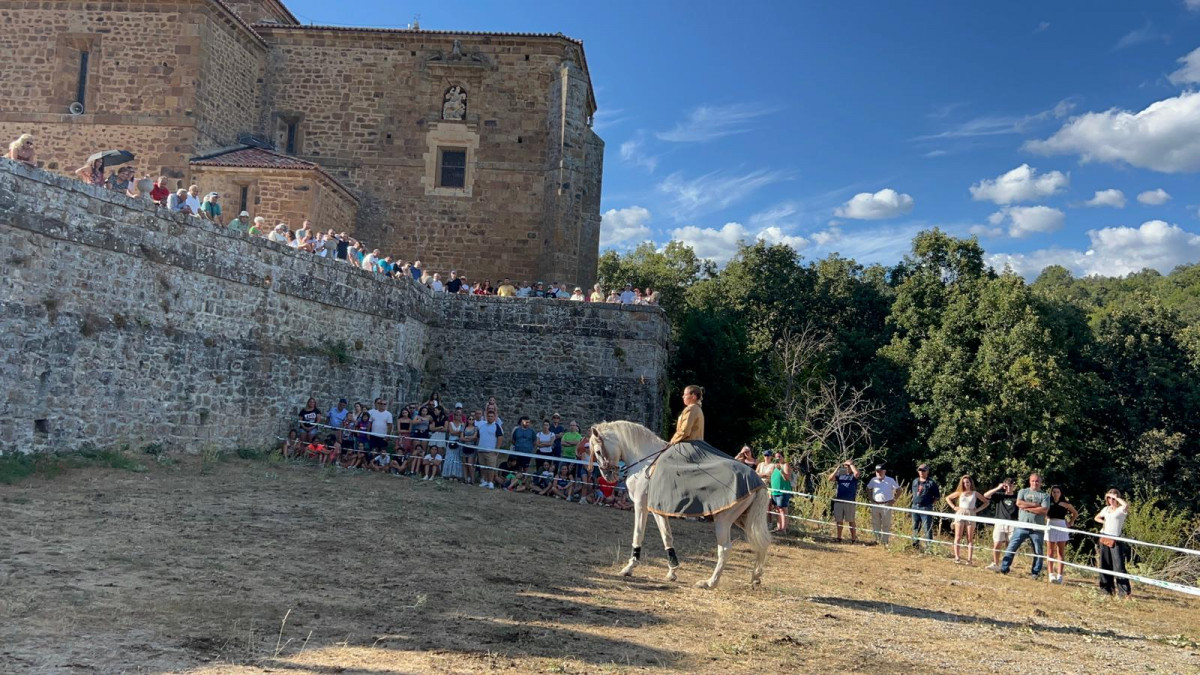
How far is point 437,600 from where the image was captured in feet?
25.6

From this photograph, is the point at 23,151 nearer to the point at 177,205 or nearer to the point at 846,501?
the point at 177,205

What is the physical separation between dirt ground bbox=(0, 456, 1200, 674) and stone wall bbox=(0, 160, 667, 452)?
1123 mm

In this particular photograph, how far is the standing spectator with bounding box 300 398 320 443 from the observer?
16031mm

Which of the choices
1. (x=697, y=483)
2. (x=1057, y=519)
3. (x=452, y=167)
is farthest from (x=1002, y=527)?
(x=452, y=167)

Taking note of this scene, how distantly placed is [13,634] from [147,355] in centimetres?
797

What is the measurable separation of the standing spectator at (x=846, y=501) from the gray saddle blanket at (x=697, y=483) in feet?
21.1

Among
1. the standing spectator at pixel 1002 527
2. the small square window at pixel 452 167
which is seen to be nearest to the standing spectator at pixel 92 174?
the small square window at pixel 452 167

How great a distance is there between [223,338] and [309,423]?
2220 mm

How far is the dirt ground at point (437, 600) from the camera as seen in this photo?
6262 mm

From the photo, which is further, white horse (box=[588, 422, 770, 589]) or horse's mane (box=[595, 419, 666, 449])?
horse's mane (box=[595, 419, 666, 449])

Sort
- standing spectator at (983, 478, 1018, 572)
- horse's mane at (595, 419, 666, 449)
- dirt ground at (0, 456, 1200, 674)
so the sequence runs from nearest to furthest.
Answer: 1. dirt ground at (0, 456, 1200, 674)
2. horse's mane at (595, 419, 666, 449)
3. standing spectator at (983, 478, 1018, 572)

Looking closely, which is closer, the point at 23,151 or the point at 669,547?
the point at 669,547

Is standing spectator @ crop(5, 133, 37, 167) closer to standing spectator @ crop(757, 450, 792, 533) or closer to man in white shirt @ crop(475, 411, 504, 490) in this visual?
man in white shirt @ crop(475, 411, 504, 490)

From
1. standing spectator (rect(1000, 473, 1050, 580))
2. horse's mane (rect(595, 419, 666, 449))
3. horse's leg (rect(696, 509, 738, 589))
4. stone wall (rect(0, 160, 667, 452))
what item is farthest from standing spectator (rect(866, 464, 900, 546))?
stone wall (rect(0, 160, 667, 452))
